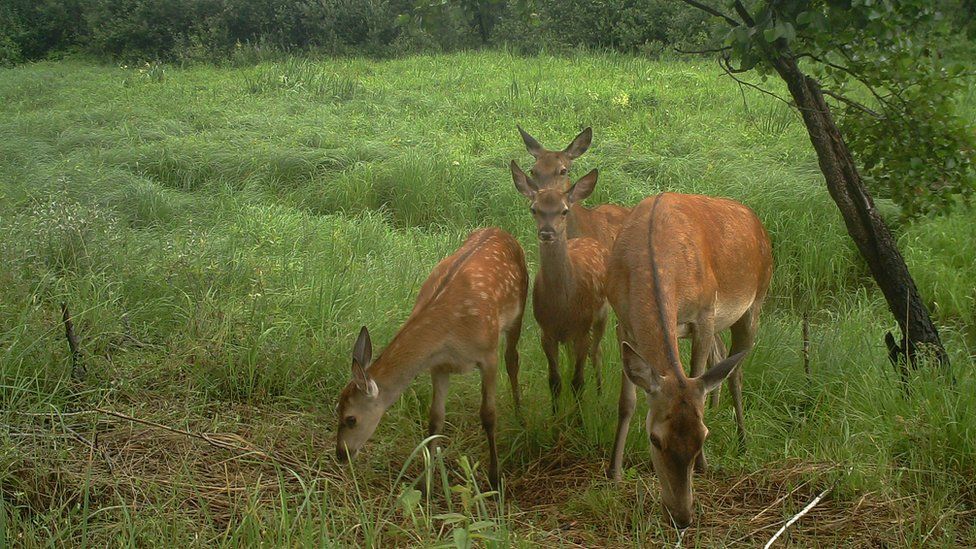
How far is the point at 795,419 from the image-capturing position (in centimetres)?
499

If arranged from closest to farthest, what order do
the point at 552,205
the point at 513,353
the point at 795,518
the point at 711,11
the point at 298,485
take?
the point at 795,518 → the point at 298,485 → the point at 711,11 → the point at 513,353 → the point at 552,205

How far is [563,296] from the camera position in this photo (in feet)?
17.8

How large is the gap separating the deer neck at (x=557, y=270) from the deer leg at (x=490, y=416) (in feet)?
2.97

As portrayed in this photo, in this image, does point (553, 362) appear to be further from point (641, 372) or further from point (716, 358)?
point (641, 372)

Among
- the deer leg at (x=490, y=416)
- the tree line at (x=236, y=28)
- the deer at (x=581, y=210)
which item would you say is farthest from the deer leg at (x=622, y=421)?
the tree line at (x=236, y=28)

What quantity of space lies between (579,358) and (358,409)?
1.41m

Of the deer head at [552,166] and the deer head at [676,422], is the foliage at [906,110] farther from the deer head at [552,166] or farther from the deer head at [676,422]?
the deer head at [552,166]

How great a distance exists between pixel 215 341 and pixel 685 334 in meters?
2.49

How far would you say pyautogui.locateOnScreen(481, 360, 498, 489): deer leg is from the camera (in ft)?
15.1

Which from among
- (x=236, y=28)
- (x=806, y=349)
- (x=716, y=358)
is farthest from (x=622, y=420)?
(x=236, y=28)

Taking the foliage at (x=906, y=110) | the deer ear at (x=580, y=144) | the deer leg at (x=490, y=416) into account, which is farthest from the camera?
the deer ear at (x=580, y=144)

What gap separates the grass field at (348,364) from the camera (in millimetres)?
3807

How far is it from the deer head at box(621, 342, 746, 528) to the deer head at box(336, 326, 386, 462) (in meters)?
1.31

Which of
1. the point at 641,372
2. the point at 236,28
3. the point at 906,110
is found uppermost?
the point at 906,110
